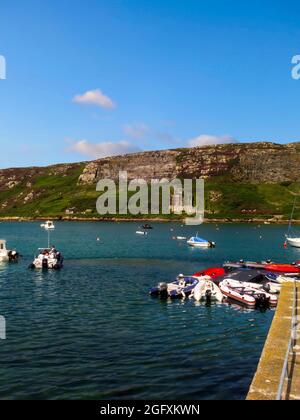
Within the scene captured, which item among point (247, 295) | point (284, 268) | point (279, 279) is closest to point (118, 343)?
point (247, 295)

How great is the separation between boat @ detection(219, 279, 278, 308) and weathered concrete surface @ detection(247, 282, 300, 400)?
41.4ft

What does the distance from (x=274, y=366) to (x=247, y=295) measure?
86.2 feet

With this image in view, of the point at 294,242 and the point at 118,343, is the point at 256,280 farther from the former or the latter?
the point at 294,242

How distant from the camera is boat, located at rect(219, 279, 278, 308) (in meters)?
48.4

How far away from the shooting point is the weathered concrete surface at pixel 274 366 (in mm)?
20078

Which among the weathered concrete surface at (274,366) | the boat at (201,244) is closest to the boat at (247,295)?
the weathered concrete surface at (274,366)

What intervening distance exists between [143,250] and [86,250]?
15.1 m

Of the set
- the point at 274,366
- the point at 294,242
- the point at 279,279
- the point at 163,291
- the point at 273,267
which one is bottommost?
the point at 163,291

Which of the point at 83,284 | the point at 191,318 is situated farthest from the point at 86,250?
the point at 191,318

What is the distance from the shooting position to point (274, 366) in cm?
2338

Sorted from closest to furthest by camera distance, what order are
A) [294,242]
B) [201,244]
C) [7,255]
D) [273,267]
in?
[273,267], [7,255], [201,244], [294,242]

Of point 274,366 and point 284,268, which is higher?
point 274,366

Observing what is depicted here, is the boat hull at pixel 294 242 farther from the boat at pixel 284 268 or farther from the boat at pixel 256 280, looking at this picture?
the boat at pixel 256 280
